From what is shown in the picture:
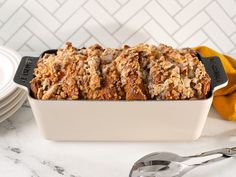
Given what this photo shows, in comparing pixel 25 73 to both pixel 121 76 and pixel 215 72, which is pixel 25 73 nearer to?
pixel 121 76

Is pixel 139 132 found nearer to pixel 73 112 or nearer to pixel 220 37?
pixel 73 112

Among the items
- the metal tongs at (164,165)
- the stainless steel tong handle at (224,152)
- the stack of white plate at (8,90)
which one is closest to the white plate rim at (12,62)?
the stack of white plate at (8,90)

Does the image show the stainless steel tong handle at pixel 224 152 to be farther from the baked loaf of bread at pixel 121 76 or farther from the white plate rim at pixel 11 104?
the white plate rim at pixel 11 104

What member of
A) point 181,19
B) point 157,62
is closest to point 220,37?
point 181,19

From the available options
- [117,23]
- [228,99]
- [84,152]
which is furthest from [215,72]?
[117,23]

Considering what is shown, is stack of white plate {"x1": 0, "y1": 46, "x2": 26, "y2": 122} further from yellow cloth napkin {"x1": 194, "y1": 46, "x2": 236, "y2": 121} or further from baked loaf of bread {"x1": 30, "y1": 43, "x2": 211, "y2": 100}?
yellow cloth napkin {"x1": 194, "y1": 46, "x2": 236, "y2": 121}

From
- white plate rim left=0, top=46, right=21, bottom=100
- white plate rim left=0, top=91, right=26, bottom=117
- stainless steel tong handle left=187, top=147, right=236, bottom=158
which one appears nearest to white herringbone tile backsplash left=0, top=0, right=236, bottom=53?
white plate rim left=0, top=46, right=21, bottom=100
